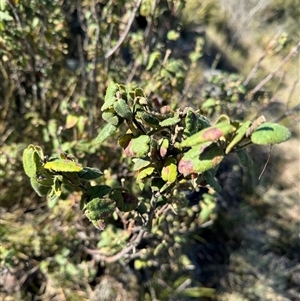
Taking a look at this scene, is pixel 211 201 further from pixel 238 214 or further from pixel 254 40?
pixel 254 40

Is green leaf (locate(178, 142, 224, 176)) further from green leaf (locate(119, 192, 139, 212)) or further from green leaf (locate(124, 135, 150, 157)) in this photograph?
green leaf (locate(119, 192, 139, 212))

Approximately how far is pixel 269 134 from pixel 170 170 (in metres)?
0.22

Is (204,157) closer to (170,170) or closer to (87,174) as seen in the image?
(170,170)

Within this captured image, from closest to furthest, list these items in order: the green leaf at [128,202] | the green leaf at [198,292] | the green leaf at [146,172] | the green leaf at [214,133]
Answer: the green leaf at [214,133] → the green leaf at [146,172] → the green leaf at [128,202] → the green leaf at [198,292]

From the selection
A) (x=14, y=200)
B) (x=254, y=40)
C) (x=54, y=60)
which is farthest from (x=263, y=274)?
(x=254, y=40)

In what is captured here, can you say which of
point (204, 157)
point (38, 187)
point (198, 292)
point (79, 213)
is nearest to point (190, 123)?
point (204, 157)

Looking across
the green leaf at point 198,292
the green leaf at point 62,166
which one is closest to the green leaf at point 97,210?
the green leaf at point 62,166

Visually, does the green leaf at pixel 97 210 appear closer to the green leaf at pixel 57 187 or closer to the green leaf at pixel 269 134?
the green leaf at pixel 57 187

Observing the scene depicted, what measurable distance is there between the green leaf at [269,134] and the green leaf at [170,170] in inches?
7.4

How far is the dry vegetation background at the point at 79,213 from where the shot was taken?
1664 mm

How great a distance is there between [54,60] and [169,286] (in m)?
1.29

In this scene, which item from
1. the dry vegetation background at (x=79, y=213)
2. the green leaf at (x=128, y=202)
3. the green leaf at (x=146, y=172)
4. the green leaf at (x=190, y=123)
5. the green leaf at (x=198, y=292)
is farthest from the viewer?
the green leaf at (x=198, y=292)

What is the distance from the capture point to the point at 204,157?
0.66 m

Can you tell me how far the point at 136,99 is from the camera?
0.76 meters
